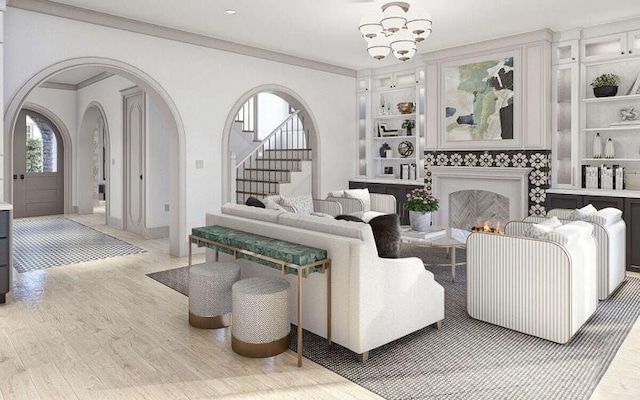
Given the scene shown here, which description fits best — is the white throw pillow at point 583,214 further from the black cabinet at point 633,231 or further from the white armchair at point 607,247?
the black cabinet at point 633,231

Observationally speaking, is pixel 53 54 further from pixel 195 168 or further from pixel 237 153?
pixel 237 153

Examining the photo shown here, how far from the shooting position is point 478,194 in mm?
7449

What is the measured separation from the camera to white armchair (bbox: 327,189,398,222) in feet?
24.0

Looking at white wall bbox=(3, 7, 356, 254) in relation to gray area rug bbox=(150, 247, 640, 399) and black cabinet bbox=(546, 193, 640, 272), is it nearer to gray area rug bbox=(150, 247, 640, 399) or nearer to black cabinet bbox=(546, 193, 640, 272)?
gray area rug bbox=(150, 247, 640, 399)

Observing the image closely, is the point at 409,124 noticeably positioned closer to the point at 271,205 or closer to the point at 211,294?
the point at 271,205

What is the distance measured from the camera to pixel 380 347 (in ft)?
11.4

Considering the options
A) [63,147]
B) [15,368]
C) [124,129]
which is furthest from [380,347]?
[63,147]

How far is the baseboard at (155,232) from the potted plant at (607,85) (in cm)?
682

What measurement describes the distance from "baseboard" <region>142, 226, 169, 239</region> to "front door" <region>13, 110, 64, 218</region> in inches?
181

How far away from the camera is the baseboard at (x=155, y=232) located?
8.11 metres

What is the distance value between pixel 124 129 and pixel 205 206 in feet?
10.0

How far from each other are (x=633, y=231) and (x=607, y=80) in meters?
1.88

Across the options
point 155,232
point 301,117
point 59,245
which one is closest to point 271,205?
point 301,117

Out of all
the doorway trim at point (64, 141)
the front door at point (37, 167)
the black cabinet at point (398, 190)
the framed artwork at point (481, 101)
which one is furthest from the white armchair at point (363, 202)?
the front door at point (37, 167)
